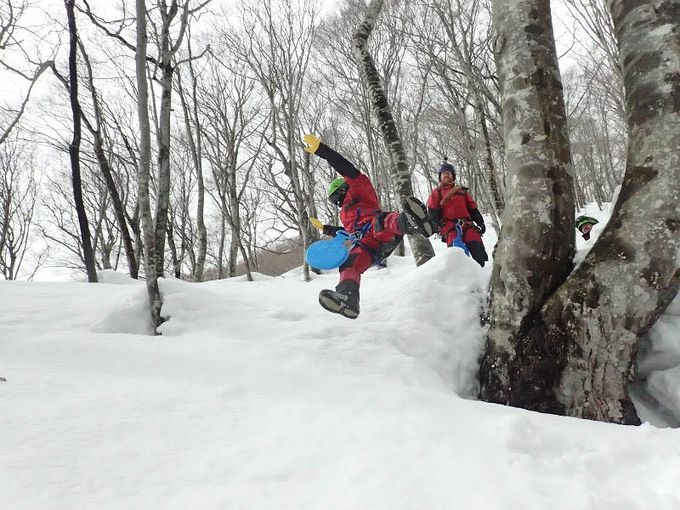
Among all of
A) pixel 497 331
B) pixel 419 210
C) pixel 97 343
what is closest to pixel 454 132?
pixel 419 210

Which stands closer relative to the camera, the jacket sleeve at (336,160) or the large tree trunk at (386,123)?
the jacket sleeve at (336,160)

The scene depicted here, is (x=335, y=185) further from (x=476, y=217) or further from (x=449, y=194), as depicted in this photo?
(x=476, y=217)

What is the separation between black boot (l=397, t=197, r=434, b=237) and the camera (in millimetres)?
3010

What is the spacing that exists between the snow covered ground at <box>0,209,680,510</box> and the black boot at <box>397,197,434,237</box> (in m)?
0.75

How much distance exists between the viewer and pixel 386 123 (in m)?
4.89

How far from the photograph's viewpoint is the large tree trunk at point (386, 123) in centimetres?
491

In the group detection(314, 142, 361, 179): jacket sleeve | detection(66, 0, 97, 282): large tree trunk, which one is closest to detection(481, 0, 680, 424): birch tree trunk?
detection(314, 142, 361, 179): jacket sleeve

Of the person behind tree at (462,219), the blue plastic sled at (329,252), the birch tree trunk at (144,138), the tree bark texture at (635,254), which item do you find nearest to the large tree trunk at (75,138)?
the birch tree trunk at (144,138)

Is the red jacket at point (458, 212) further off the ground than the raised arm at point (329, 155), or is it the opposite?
the raised arm at point (329, 155)

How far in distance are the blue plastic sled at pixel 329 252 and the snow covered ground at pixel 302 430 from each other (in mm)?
697

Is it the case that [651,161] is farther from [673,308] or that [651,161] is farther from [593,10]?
[593,10]

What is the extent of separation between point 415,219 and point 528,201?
0.93 metres

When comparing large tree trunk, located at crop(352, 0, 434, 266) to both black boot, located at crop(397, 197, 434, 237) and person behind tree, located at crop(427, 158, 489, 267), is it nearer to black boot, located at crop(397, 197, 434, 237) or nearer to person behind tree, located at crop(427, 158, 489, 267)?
person behind tree, located at crop(427, 158, 489, 267)

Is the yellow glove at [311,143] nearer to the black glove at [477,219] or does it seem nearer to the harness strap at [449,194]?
the harness strap at [449,194]
